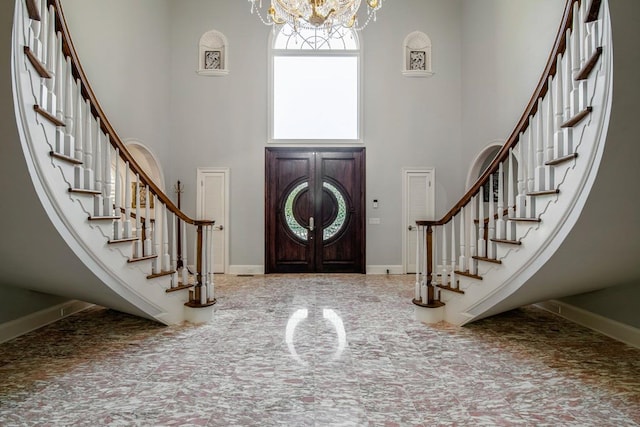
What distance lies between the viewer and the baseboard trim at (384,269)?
789 centimetres

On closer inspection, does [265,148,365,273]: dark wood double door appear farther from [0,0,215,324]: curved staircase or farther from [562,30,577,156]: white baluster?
[562,30,577,156]: white baluster

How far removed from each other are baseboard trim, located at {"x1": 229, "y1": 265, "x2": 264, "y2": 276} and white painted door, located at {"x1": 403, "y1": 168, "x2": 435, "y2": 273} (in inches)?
118

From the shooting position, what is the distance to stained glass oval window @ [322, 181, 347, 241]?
795cm

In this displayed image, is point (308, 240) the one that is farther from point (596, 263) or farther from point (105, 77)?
point (596, 263)

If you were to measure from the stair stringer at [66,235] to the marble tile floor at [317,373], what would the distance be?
428 mm

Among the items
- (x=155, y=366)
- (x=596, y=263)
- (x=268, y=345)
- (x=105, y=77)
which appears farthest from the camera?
(x=105, y=77)

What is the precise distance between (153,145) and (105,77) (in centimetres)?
172

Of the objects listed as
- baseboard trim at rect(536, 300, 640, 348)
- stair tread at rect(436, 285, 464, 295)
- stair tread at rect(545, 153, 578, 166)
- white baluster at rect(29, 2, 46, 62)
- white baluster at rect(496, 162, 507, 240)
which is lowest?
baseboard trim at rect(536, 300, 640, 348)

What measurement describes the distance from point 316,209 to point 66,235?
5510 mm

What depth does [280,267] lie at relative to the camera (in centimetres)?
791

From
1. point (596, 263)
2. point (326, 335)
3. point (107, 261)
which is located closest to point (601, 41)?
point (596, 263)

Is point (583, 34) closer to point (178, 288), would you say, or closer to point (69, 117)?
point (69, 117)

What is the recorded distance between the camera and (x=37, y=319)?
4125 millimetres

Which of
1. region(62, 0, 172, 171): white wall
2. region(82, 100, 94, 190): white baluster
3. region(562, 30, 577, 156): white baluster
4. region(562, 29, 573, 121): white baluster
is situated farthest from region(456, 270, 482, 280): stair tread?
region(62, 0, 172, 171): white wall
